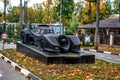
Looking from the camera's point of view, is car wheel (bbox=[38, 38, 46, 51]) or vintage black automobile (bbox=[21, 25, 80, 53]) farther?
car wheel (bbox=[38, 38, 46, 51])

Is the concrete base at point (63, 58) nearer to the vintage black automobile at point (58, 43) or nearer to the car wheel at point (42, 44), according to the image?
the vintage black automobile at point (58, 43)

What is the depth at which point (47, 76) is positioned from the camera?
41.0ft

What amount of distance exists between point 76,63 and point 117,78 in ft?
18.3

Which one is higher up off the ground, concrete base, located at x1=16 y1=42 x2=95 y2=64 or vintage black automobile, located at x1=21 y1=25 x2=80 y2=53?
vintage black automobile, located at x1=21 y1=25 x2=80 y2=53

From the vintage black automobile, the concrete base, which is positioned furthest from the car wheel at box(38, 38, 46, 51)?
the concrete base

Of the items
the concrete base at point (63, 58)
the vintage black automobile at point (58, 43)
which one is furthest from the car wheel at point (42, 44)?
the concrete base at point (63, 58)

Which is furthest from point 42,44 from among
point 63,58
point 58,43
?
point 63,58

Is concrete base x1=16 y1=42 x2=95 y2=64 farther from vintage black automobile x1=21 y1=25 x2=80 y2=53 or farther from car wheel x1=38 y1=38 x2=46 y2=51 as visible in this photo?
car wheel x1=38 y1=38 x2=46 y2=51

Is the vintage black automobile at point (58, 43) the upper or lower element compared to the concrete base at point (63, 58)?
upper

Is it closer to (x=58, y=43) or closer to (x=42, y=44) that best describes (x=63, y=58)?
(x=58, y=43)

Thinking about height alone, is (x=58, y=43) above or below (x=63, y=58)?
above

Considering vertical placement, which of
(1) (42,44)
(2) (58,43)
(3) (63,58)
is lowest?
(3) (63,58)

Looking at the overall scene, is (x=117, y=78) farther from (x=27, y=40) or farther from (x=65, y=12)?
(x=65, y=12)

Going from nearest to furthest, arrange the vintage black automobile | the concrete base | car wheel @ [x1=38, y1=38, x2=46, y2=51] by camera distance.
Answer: the concrete base → the vintage black automobile → car wheel @ [x1=38, y1=38, x2=46, y2=51]
